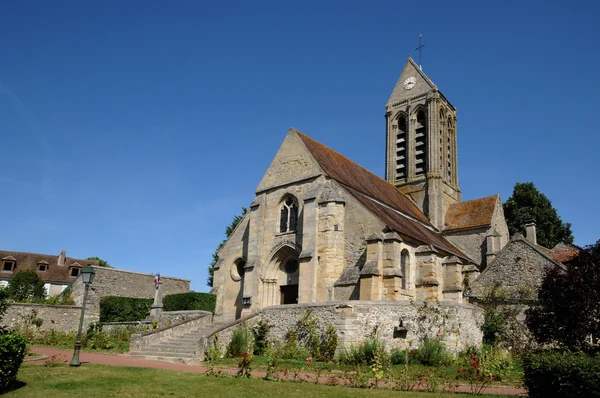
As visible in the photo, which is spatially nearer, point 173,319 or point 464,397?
point 464,397

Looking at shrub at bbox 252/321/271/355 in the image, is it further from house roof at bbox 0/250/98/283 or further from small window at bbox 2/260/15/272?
small window at bbox 2/260/15/272

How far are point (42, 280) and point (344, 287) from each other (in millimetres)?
29875

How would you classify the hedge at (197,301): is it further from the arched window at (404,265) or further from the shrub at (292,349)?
the arched window at (404,265)

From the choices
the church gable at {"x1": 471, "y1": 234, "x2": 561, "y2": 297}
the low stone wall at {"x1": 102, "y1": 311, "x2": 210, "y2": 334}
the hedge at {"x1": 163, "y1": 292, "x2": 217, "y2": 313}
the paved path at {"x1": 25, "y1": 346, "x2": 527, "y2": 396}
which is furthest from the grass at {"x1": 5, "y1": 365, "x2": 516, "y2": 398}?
the hedge at {"x1": 163, "y1": 292, "x2": 217, "y2": 313}

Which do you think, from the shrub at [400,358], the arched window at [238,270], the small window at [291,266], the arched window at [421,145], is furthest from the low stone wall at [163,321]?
the arched window at [421,145]

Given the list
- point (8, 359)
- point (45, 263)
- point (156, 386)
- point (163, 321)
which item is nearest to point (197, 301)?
point (163, 321)

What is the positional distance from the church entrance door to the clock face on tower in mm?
19743

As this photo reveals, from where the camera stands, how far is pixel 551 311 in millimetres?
13750

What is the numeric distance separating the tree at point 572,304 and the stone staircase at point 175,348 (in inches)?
402

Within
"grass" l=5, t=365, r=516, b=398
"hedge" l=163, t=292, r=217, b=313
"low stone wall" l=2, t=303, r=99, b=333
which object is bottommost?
"grass" l=5, t=365, r=516, b=398

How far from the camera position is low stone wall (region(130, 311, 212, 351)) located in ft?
56.0

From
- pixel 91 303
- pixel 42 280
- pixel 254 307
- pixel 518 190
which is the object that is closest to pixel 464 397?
pixel 254 307

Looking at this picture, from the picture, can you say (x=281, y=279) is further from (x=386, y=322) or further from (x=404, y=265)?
(x=386, y=322)

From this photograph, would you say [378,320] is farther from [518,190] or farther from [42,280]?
[42,280]
